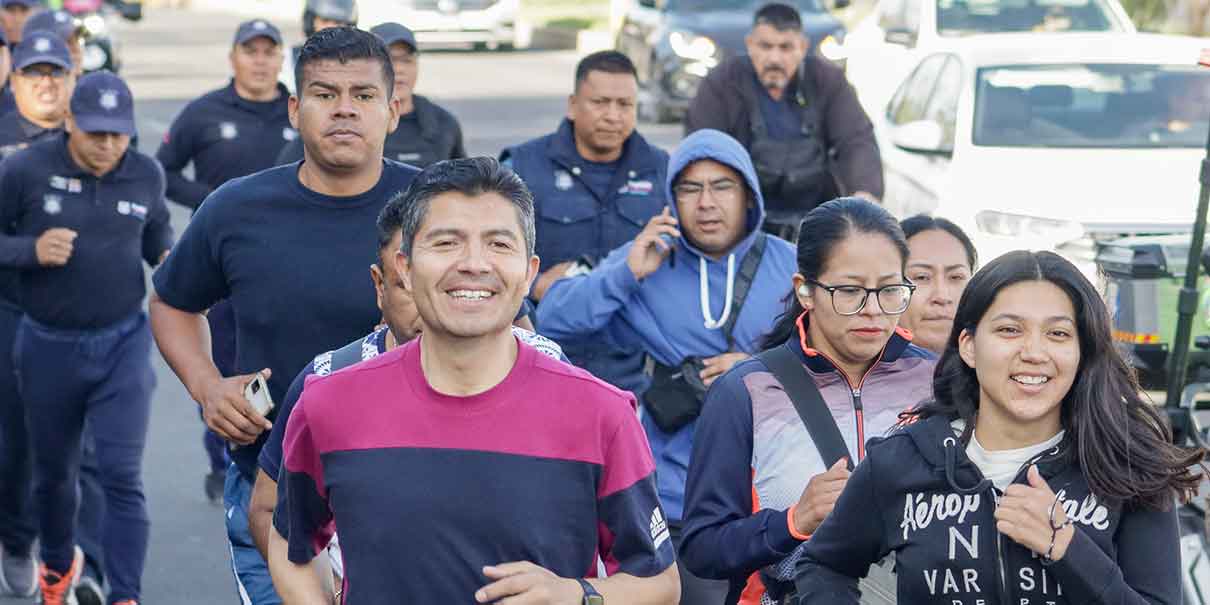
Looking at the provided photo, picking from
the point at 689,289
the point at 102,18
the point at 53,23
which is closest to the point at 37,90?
the point at 53,23

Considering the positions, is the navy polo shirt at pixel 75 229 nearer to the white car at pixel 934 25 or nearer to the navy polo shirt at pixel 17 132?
the navy polo shirt at pixel 17 132

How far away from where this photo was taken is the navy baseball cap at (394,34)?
894 centimetres

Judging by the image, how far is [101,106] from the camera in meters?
7.44

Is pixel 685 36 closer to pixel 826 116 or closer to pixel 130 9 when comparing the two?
pixel 130 9

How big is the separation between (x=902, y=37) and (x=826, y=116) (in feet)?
18.5

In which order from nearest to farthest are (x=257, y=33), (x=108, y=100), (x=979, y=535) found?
(x=979, y=535) < (x=108, y=100) < (x=257, y=33)

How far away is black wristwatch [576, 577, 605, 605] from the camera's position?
11.4 feet

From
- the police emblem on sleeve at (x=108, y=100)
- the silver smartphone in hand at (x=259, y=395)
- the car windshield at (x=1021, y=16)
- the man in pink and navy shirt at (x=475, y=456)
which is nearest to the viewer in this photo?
the man in pink and navy shirt at (x=475, y=456)

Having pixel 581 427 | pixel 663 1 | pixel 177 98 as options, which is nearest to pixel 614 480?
pixel 581 427

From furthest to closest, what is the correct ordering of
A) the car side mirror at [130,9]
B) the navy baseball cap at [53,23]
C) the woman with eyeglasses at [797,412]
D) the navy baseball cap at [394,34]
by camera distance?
the car side mirror at [130,9], the navy baseball cap at [53,23], the navy baseball cap at [394,34], the woman with eyeglasses at [797,412]

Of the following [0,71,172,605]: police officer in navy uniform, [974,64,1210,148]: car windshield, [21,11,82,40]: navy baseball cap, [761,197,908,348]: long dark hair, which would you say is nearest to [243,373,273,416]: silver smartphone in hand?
[761,197,908,348]: long dark hair

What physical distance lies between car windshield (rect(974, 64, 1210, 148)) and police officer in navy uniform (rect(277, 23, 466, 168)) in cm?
346

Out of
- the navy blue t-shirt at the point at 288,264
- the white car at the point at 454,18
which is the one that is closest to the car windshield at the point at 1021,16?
the navy blue t-shirt at the point at 288,264

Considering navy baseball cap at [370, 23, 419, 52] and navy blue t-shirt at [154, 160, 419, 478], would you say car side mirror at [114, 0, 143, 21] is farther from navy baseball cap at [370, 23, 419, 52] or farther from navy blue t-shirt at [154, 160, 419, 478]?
navy blue t-shirt at [154, 160, 419, 478]
